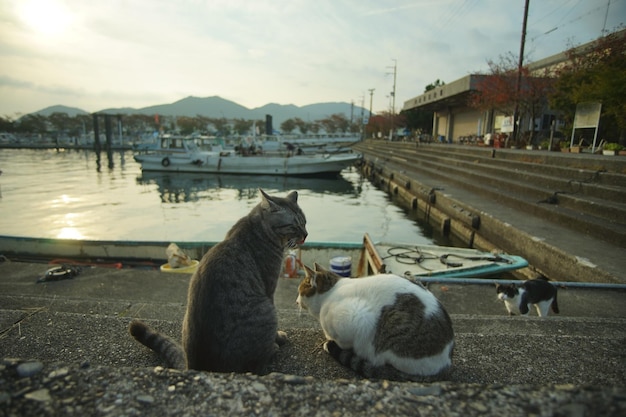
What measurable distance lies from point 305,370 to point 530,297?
2797mm

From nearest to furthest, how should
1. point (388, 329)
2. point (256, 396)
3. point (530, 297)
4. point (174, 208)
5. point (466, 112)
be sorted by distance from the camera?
point (256, 396) → point (388, 329) → point (530, 297) → point (174, 208) → point (466, 112)

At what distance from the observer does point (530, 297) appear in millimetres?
3408

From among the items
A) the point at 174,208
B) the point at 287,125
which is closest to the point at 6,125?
the point at 287,125

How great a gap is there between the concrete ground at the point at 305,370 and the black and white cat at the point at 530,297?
0.19 metres

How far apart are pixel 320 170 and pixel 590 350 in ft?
73.3

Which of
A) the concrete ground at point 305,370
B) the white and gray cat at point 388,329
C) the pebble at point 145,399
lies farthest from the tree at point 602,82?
the pebble at point 145,399

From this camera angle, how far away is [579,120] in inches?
452

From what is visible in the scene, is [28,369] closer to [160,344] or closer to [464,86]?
[160,344]

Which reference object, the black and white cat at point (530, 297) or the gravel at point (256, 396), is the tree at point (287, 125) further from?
the gravel at point (256, 396)

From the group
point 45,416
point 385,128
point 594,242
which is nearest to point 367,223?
point 594,242

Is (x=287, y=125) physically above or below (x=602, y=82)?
above

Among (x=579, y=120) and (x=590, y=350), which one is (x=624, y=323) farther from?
(x=579, y=120)

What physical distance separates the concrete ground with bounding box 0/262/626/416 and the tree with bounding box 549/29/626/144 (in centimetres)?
962

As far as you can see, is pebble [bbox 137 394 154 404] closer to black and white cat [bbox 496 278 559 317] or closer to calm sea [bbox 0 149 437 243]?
black and white cat [bbox 496 278 559 317]
